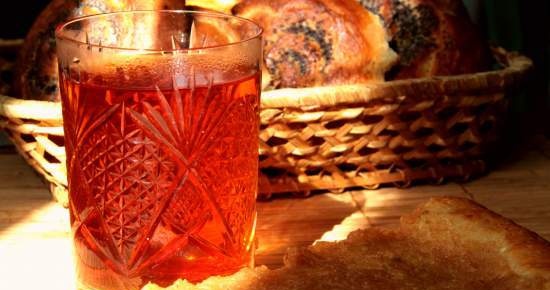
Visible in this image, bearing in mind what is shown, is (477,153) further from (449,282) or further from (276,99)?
(449,282)

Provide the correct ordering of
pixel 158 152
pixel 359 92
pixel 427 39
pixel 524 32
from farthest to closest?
1. pixel 524 32
2. pixel 427 39
3. pixel 359 92
4. pixel 158 152

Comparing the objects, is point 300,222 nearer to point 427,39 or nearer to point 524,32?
point 427,39

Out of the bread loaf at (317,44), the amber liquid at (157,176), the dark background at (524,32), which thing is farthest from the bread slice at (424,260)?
the dark background at (524,32)

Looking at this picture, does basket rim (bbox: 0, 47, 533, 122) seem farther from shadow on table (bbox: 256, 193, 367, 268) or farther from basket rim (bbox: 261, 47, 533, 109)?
shadow on table (bbox: 256, 193, 367, 268)

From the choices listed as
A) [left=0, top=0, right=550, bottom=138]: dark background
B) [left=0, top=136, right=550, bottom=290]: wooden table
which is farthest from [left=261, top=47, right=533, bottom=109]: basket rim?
[left=0, top=0, right=550, bottom=138]: dark background

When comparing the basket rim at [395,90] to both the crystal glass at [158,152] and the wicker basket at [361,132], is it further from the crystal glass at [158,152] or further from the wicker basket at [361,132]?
the crystal glass at [158,152]

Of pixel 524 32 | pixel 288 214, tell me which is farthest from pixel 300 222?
pixel 524 32

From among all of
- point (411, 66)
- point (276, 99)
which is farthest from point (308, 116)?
point (411, 66)
